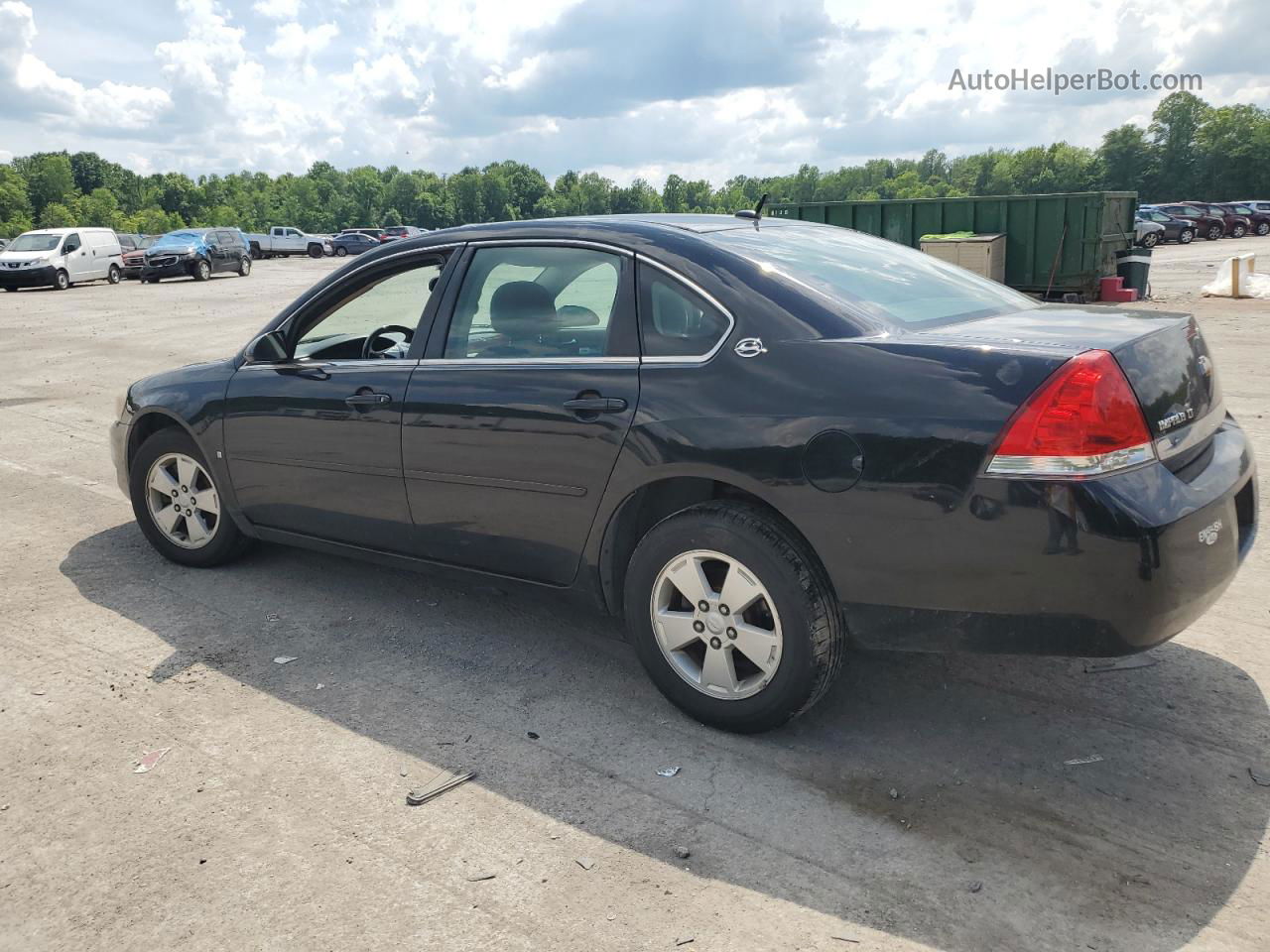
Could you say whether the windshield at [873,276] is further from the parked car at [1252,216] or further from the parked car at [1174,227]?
the parked car at [1252,216]

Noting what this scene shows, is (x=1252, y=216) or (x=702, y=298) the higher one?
(x=1252, y=216)

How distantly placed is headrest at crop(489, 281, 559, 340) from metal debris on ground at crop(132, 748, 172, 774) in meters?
1.91

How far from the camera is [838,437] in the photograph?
3.31 meters

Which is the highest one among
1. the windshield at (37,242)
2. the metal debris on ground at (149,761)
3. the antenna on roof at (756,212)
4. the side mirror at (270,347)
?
the windshield at (37,242)

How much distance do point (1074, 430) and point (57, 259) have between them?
3571cm

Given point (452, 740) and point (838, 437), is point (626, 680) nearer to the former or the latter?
point (452, 740)

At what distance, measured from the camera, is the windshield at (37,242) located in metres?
32.9

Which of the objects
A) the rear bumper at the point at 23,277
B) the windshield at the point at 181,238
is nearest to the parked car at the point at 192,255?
the windshield at the point at 181,238

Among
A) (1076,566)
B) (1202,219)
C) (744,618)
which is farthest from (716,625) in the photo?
(1202,219)

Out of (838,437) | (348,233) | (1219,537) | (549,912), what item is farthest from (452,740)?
(348,233)

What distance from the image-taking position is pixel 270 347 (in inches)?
196

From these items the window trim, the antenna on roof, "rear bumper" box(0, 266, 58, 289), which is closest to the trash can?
the antenna on roof

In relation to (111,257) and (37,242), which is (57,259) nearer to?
(37,242)

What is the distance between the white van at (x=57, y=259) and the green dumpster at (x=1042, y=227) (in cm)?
2284
